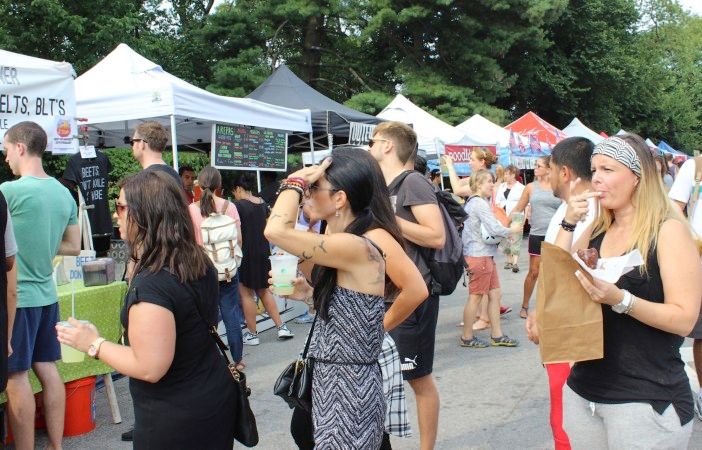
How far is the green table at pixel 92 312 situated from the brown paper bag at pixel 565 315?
3301 millimetres

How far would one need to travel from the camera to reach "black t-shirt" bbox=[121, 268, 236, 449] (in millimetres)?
2338

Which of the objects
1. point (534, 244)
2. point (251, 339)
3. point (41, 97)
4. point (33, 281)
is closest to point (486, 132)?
point (534, 244)

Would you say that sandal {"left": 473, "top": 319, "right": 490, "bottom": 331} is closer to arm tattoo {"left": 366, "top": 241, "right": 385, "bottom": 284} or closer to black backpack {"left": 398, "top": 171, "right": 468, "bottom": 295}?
black backpack {"left": 398, "top": 171, "right": 468, "bottom": 295}

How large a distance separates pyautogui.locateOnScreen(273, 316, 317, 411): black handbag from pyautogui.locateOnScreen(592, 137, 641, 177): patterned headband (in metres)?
1.21

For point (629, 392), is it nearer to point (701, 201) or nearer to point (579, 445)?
point (579, 445)

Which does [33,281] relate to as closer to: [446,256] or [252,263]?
[446,256]

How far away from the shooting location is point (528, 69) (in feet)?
93.6

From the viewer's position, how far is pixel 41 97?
501cm

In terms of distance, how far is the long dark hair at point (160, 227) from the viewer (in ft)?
7.91

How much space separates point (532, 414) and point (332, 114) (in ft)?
22.4

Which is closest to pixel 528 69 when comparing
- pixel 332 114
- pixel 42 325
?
pixel 332 114

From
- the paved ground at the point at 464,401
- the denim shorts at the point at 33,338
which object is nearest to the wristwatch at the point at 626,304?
the paved ground at the point at 464,401

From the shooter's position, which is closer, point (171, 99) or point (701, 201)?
A: point (701, 201)

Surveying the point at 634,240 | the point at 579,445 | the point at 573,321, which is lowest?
the point at 579,445
